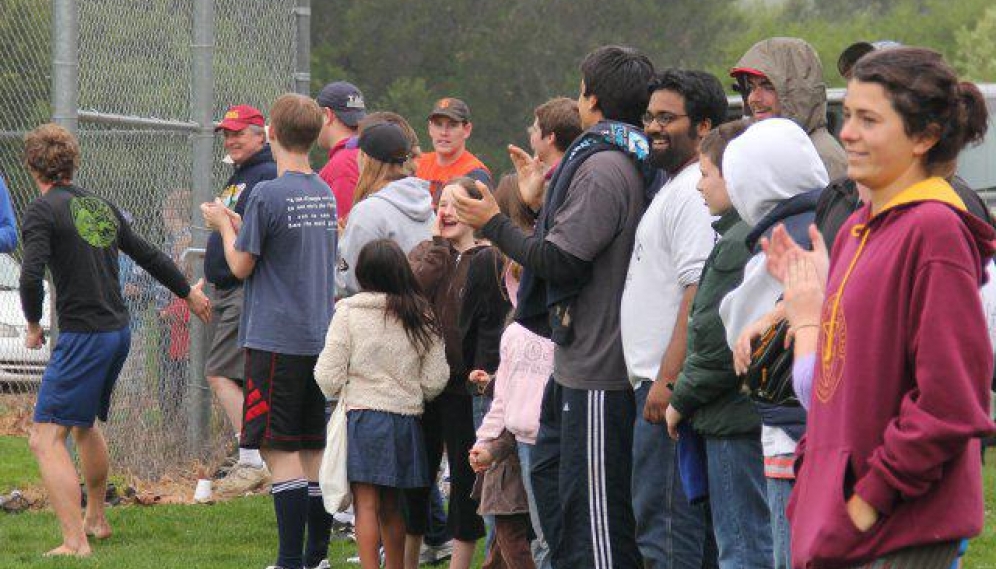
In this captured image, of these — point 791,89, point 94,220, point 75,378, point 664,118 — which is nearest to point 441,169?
point 94,220

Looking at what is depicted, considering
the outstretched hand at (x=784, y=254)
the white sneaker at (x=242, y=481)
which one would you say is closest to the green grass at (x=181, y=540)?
the white sneaker at (x=242, y=481)

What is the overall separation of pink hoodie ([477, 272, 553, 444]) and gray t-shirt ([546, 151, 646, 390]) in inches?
25.9

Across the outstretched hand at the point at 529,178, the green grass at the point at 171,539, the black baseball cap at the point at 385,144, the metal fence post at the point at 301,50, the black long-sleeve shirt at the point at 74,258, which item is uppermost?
the metal fence post at the point at 301,50

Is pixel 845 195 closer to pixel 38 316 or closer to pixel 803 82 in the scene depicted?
pixel 803 82

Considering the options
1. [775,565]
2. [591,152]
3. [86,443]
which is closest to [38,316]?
[86,443]

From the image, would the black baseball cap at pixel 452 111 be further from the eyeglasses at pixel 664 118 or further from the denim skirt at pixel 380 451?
the eyeglasses at pixel 664 118

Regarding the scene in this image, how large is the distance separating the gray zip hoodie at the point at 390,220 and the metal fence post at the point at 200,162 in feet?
8.00

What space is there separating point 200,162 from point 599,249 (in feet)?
17.4

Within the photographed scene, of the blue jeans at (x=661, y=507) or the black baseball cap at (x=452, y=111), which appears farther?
the black baseball cap at (x=452, y=111)

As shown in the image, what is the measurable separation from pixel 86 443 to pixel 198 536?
80cm

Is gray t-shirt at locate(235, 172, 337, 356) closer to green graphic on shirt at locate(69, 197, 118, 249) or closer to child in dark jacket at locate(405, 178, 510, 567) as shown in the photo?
child in dark jacket at locate(405, 178, 510, 567)

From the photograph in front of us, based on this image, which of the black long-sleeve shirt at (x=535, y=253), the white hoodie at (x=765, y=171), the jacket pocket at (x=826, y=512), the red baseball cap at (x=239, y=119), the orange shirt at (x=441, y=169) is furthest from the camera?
the orange shirt at (x=441, y=169)

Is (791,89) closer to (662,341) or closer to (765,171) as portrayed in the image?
(662,341)

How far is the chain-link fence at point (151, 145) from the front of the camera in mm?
9445
